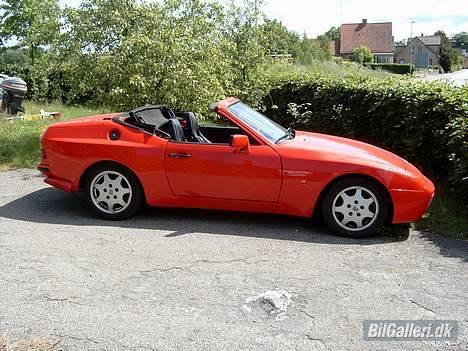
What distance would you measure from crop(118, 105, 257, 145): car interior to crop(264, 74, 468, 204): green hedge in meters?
2.74

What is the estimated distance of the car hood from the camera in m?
5.00

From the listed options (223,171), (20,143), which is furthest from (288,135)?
(20,143)

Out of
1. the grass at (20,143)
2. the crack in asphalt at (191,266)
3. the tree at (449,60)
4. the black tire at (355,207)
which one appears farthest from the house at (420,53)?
the crack in asphalt at (191,266)

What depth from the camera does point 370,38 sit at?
10075 cm

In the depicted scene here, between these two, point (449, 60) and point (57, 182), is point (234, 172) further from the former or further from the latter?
point (449, 60)

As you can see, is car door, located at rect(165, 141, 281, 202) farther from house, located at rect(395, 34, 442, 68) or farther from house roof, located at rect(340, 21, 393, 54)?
house, located at rect(395, 34, 442, 68)

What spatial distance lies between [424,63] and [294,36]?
8389 cm

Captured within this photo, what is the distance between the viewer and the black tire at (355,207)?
16.3ft

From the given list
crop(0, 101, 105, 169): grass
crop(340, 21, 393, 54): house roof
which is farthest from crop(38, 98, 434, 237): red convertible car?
crop(340, 21, 393, 54): house roof

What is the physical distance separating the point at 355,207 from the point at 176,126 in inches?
83.9

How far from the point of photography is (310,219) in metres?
5.62

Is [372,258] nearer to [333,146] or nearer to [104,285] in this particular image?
[333,146]

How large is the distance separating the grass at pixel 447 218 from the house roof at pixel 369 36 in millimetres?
96168

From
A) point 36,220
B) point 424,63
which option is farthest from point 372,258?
point 424,63
